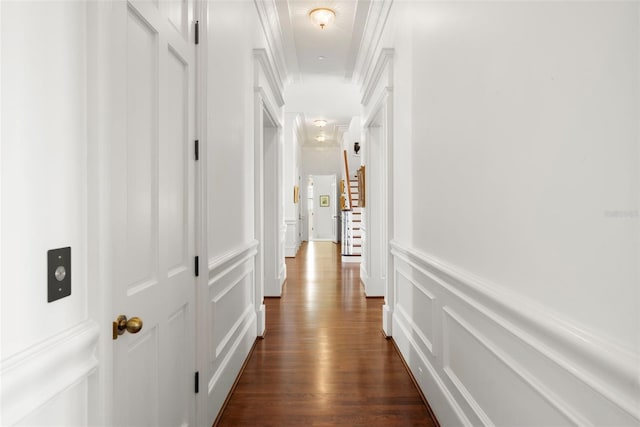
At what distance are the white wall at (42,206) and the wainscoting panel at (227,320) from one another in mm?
1092

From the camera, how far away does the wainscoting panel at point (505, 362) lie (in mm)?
883

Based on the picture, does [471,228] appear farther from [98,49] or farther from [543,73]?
[98,49]

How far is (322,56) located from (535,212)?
4.51m

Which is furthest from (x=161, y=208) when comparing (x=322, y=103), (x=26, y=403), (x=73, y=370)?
(x=322, y=103)

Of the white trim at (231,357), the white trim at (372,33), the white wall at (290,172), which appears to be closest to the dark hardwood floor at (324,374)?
the white trim at (231,357)

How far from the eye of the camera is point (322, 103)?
7219 mm

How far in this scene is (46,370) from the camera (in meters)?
0.85

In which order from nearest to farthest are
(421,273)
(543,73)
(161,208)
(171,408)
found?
(543,73) < (161,208) < (171,408) < (421,273)

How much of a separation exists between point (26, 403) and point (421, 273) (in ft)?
7.00

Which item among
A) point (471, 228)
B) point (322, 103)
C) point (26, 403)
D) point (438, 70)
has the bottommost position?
point (26, 403)

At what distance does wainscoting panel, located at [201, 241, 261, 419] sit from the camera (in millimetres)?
2125

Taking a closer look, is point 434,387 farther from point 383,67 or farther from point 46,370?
point 383,67

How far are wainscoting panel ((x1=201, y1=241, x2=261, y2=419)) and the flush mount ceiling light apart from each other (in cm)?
238

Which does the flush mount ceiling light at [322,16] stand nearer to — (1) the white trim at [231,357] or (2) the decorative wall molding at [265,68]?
(2) the decorative wall molding at [265,68]
